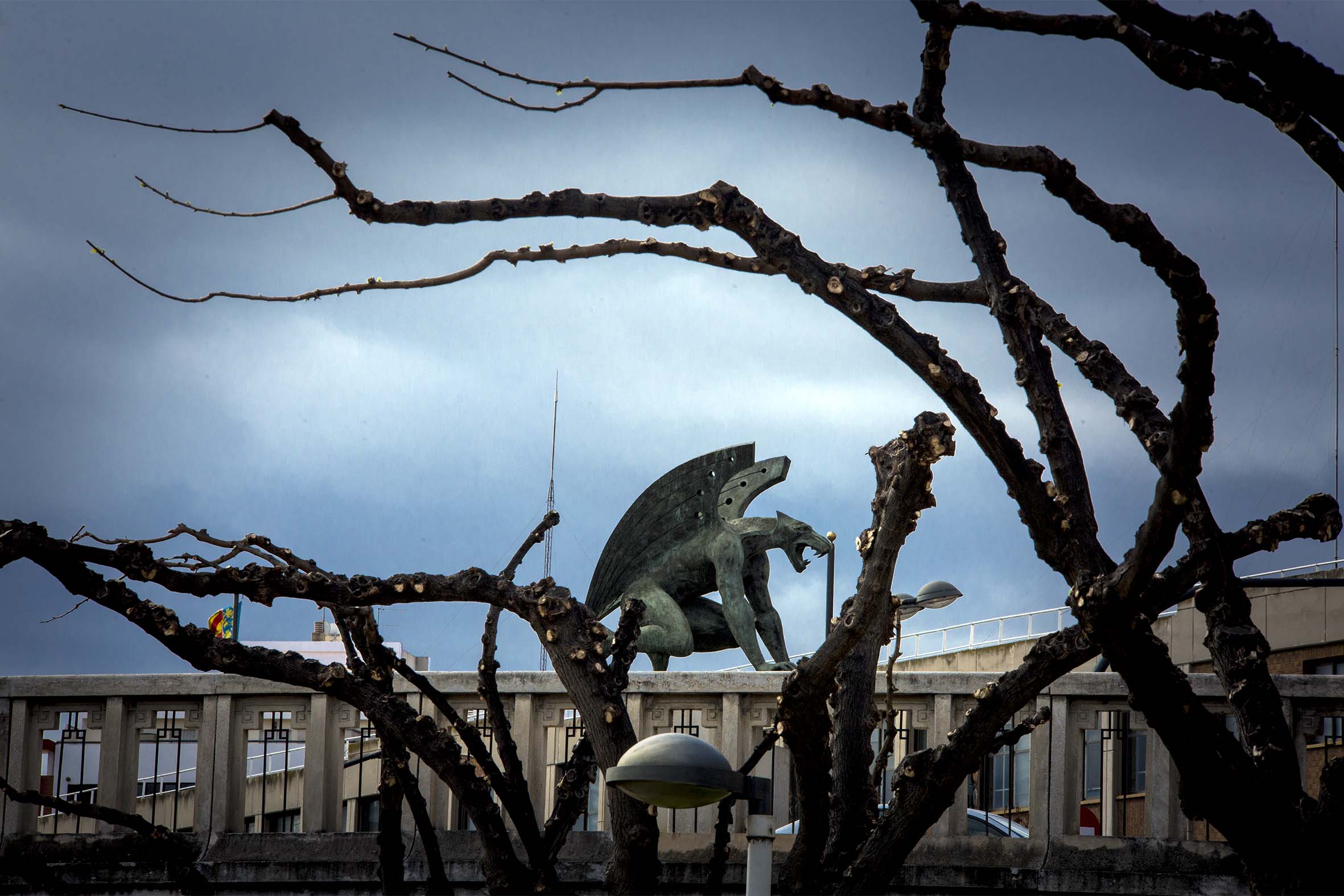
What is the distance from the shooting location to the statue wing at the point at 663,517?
13125 millimetres

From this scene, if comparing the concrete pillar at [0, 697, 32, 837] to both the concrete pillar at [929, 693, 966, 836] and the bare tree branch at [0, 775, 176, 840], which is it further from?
the concrete pillar at [929, 693, 966, 836]

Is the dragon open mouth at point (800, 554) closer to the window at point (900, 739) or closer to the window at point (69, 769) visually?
the window at point (900, 739)

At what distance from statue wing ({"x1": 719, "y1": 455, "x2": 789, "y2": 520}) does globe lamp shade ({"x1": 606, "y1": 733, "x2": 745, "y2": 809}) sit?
A: 7915mm

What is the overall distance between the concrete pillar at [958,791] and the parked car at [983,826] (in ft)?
1.63

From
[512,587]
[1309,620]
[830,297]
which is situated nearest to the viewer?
[830,297]

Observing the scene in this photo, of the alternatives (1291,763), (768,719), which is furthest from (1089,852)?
(1291,763)

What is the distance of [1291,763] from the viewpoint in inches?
207

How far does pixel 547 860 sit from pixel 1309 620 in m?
21.6

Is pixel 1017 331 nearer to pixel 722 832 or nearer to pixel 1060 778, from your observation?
pixel 722 832

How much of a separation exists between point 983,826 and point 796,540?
369 centimetres

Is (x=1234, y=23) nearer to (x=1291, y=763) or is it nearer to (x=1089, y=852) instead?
(x=1291, y=763)

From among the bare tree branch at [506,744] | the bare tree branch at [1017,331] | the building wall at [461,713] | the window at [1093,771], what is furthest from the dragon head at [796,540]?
the window at [1093,771]

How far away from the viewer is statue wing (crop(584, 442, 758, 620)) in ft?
43.1

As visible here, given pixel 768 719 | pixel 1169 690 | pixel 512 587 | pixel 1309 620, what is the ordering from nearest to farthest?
pixel 1169 690
pixel 512 587
pixel 768 719
pixel 1309 620
